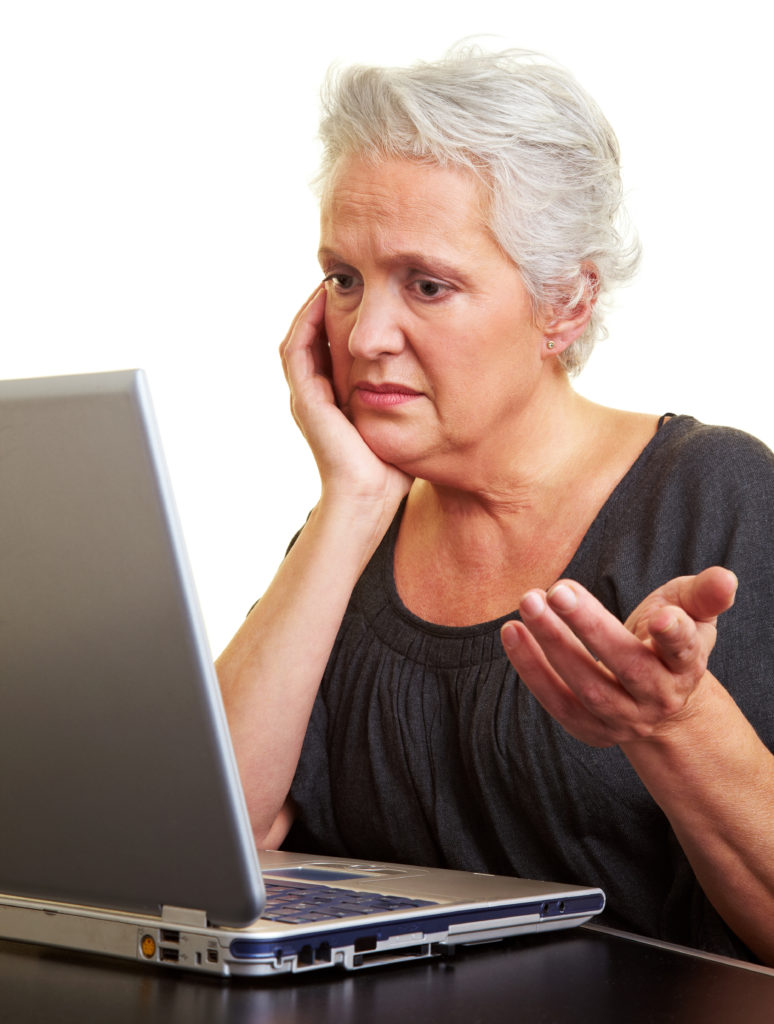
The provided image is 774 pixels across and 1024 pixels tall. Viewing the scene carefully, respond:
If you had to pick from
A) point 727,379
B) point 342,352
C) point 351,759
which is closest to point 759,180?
point 727,379

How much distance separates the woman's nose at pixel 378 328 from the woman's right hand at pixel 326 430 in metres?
0.13

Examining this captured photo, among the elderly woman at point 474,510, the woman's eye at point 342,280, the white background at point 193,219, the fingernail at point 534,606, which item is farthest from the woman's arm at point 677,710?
the white background at point 193,219

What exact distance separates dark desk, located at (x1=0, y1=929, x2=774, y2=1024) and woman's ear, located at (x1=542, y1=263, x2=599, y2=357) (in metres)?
0.83

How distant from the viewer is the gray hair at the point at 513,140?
1340mm

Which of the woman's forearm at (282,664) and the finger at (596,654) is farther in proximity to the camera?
the woman's forearm at (282,664)

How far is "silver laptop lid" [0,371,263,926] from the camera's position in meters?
0.66

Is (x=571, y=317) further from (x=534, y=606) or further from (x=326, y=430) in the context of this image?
(x=534, y=606)

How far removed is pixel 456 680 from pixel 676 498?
1.12 ft

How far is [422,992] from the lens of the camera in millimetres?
733

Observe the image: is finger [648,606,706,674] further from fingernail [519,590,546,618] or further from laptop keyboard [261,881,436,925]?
laptop keyboard [261,881,436,925]

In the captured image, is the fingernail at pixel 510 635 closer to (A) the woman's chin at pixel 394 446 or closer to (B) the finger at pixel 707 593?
(B) the finger at pixel 707 593

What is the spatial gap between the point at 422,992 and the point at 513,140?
0.96 m

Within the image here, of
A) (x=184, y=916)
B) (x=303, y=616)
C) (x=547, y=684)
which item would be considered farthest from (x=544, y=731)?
(x=184, y=916)

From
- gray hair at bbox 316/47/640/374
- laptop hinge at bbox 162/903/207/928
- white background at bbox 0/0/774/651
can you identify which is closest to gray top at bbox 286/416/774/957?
gray hair at bbox 316/47/640/374
